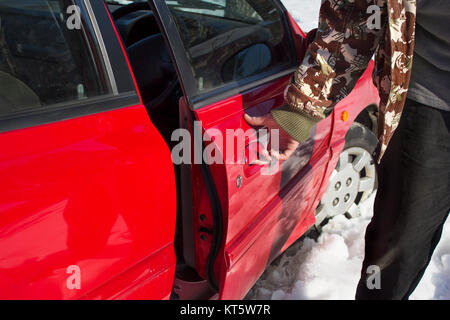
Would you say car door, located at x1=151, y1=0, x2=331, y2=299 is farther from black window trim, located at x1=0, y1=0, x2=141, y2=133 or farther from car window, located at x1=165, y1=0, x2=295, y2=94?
black window trim, located at x1=0, y1=0, x2=141, y2=133

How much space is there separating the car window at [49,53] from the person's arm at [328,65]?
2.00 feet

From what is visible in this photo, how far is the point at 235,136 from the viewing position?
153 centimetres

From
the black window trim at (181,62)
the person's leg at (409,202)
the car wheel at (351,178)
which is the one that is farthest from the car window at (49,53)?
the car wheel at (351,178)

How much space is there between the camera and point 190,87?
1.47 meters

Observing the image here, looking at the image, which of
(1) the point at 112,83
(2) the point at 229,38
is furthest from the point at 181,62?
(2) the point at 229,38

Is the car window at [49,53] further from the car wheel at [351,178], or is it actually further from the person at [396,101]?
the car wheel at [351,178]

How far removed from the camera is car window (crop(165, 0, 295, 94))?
157cm

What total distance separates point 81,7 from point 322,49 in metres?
0.77

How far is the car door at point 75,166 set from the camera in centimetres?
103

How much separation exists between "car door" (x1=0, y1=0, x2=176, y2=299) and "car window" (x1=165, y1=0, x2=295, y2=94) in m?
0.34

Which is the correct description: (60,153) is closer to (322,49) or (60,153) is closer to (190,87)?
(190,87)

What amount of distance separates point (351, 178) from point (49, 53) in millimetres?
1949
